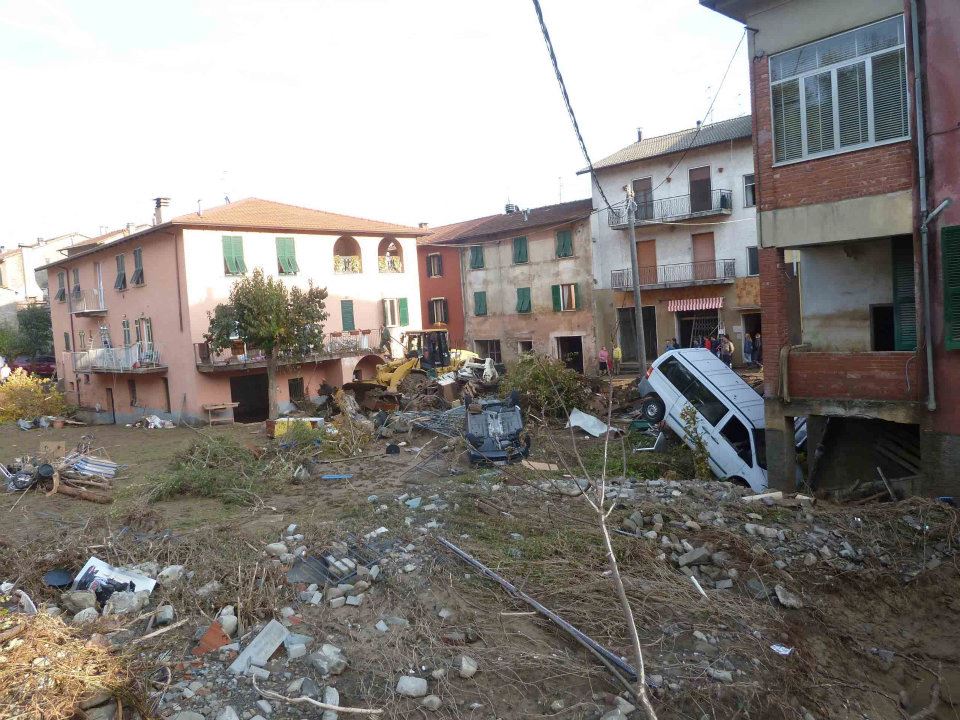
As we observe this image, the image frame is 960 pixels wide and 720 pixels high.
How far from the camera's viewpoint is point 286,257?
3059 centimetres

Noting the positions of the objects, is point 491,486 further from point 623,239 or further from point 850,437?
point 623,239

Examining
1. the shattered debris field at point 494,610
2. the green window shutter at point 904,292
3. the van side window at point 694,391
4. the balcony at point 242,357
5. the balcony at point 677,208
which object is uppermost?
the balcony at point 677,208

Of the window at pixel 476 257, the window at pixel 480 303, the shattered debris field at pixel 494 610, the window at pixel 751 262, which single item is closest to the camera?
the shattered debris field at pixel 494 610

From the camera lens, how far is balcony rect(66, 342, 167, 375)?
30.1 metres

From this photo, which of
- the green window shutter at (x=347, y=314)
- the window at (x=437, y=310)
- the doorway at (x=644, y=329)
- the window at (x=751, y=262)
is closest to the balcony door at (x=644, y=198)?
the doorway at (x=644, y=329)

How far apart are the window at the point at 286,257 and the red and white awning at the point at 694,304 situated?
669 inches

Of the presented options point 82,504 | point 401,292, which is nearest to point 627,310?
point 401,292

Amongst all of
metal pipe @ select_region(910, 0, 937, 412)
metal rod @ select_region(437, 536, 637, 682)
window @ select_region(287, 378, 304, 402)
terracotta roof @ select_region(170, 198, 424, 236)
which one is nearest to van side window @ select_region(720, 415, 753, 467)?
metal pipe @ select_region(910, 0, 937, 412)

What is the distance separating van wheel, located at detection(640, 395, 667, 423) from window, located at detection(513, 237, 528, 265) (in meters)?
A: 21.1

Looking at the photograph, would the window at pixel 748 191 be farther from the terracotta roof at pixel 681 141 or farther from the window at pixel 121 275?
the window at pixel 121 275

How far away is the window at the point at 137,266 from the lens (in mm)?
30708

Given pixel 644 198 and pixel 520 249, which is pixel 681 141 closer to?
pixel 644 198

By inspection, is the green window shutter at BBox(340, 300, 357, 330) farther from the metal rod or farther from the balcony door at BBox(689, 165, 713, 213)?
the metal rod

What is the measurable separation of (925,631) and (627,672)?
3.95 metres
